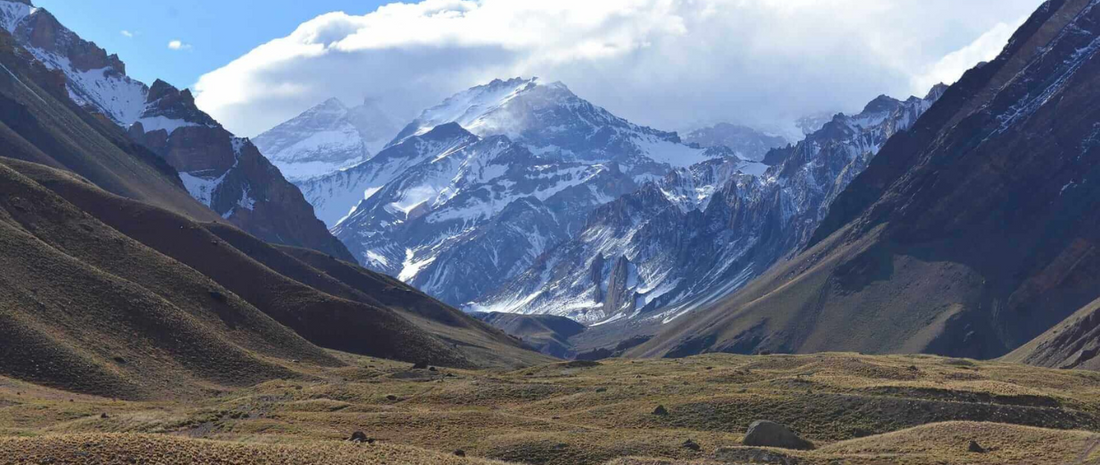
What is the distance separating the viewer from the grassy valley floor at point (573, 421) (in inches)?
2298

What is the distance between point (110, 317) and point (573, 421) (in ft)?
202

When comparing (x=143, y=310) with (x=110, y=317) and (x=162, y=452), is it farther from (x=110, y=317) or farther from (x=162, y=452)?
(x=162, y=452)

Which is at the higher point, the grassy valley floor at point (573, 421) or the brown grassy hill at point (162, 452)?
the brown grassy hill at point (162, 452)

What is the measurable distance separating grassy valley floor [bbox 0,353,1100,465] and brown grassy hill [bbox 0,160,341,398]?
19.9 ft

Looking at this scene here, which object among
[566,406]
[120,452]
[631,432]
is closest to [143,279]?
[566,406]

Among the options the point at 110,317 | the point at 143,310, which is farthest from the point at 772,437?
the point at 143,310

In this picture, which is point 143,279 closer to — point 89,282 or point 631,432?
point 89,282

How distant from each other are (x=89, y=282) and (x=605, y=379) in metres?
58.5

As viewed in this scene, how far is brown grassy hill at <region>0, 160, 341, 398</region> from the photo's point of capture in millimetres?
110625

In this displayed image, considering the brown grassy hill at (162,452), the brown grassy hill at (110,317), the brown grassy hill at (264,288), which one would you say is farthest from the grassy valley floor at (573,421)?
the brown grassy hill at (264,288)

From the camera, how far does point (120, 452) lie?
5034 cm

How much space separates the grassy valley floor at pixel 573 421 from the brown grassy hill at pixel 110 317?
6070 mm

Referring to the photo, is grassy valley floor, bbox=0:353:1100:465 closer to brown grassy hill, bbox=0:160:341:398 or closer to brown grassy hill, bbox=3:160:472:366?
brown grassy hill, bbox=0:160:341:398

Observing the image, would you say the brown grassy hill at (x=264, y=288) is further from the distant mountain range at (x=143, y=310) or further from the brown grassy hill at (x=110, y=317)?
the brown grassy hill at (x=110, y=317)
